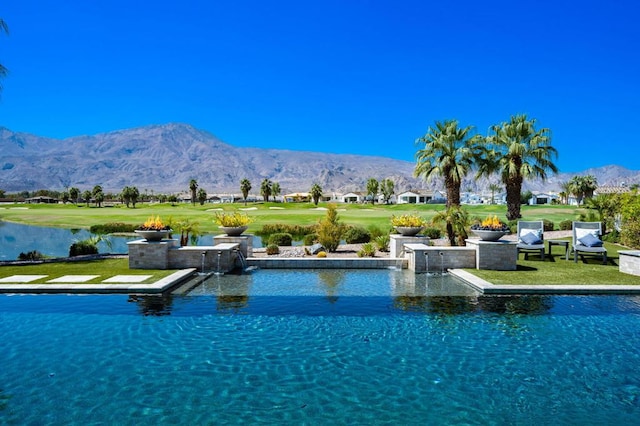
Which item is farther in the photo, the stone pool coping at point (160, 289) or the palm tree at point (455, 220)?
the palm tree at point (455, 220)

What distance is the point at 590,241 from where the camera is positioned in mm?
14156

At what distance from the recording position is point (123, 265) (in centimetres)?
1320

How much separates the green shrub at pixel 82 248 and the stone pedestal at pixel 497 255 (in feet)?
42.9

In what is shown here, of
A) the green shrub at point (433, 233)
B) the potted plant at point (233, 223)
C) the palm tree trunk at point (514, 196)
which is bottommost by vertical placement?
the green shrub at point (433, 233)

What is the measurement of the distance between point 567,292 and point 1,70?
1821 centimetres

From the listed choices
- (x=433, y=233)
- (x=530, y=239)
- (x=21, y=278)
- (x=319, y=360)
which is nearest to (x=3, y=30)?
(x=21, y=278)

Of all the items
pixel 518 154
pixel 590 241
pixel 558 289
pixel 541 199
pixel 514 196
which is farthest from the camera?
pixel 541 199

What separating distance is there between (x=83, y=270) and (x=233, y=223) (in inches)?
178

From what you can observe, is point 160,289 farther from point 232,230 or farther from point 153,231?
point 232,230

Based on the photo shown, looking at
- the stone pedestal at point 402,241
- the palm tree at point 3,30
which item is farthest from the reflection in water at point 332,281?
the palm tree at point 3,30

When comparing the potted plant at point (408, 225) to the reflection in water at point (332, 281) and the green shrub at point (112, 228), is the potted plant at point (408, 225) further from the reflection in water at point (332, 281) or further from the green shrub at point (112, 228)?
the green shrub at point (112, 228)

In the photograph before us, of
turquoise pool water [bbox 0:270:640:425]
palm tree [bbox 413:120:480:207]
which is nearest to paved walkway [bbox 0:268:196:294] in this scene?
turquoise pool water [bbox 0:270:640:425]

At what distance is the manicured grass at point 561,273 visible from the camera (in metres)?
10.9

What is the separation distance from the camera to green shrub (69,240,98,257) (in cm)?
1638
